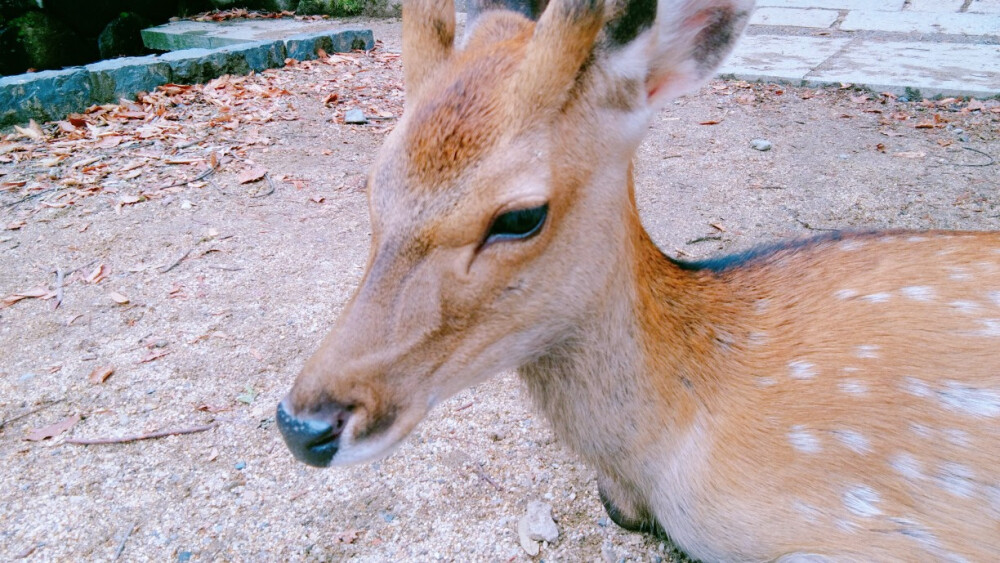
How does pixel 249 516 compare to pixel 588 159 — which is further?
pixel 249 516

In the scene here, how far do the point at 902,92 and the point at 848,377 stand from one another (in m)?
5.12

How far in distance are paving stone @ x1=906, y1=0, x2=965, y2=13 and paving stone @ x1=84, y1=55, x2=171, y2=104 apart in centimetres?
841

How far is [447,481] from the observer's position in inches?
94.3

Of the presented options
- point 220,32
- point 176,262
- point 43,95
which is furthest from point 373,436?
point 220,32

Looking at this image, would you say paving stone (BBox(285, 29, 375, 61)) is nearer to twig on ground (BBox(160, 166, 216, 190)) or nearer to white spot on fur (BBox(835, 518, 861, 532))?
twig on ground (BBox(160, 166, 216, 190))

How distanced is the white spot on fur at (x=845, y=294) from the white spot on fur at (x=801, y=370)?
239mm

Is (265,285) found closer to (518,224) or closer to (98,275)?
(98,275)

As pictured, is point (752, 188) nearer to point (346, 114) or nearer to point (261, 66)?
point (346, 114)

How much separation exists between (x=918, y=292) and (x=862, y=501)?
0.57m

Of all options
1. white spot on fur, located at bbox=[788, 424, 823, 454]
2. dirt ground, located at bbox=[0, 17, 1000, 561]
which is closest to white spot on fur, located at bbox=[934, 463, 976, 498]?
white spot on fur, located at bbox=[788, 424, 823, 454]

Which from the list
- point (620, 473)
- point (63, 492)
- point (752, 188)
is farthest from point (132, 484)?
point (752, 188)

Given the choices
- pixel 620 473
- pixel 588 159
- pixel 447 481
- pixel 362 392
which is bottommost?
pixel 447 481

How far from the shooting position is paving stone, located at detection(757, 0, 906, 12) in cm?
844

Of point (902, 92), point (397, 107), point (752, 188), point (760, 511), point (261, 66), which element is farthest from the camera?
point (261, 66)
